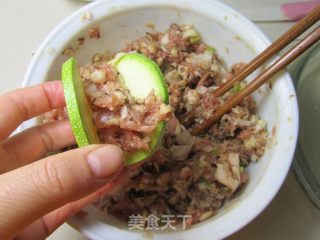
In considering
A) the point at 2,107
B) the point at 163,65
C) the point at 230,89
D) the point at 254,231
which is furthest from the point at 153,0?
the point at 254,231

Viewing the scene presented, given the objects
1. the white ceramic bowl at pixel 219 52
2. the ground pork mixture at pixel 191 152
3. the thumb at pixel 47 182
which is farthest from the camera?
the ground pork mixture at pixel 191 152

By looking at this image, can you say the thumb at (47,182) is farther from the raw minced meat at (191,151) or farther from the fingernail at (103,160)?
the raw minced meat at (191,151)

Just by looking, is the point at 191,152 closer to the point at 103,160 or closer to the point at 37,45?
the point at 103,160

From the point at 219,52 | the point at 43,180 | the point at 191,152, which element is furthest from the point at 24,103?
the point at 219,52

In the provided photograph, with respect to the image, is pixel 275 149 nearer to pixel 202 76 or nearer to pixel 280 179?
pixel 280 179

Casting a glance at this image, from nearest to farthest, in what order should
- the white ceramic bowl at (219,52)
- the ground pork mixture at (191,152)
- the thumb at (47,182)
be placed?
the thumb at (47,182)
the white ceramic bowl at (219,52)
the ground pork mixture at (191,152)

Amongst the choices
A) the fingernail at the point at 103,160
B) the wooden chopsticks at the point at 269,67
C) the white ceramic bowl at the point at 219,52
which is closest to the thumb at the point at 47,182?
the fingernail at the point at 103,160

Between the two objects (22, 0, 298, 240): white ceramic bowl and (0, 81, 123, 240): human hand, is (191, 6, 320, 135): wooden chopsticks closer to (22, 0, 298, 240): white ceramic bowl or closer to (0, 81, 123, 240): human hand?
(22, 0, 298, 240): white ceramic bowl

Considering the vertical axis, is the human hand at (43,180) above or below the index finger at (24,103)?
below
